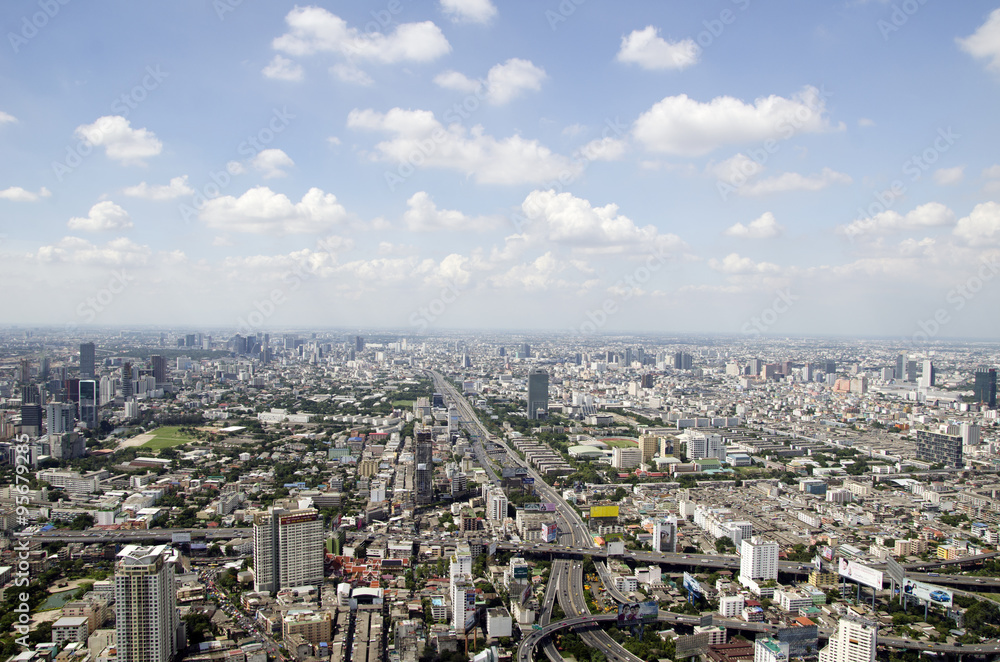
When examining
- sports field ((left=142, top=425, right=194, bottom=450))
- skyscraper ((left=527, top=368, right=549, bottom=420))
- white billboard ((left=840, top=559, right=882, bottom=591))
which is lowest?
white billboard ((left=840, top=559, right=882, bottom=591))

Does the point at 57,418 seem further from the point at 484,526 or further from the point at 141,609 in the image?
the point at 141,609

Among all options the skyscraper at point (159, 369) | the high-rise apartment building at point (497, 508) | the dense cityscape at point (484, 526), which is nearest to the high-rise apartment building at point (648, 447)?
the dense cityscape at point (484, 526)

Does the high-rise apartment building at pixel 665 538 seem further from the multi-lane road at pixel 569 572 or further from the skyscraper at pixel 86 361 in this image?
the skyscraper at pixel 86 361

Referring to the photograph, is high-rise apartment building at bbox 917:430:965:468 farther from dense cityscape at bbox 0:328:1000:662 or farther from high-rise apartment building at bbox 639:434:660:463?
high-rise apartment building at bbox 639:434:660:463

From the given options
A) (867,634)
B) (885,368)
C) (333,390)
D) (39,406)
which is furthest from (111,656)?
(885,368)

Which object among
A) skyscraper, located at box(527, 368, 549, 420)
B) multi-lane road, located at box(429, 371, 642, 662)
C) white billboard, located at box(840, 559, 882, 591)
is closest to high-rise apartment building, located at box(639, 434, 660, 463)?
multi-lane road, located at box(429, 371, 642, 662)

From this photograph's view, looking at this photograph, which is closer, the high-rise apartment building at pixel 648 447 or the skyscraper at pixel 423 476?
the skyscraper at pixel 423 476

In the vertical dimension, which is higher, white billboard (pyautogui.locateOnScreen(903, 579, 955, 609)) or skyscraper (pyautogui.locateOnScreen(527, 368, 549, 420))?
skyscraper (pyautogui.locateOnScreen(527, 368, 549, 420))

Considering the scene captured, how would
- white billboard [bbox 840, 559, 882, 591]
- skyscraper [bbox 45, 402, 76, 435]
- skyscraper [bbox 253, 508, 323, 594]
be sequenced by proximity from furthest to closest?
1. skyscraper [bbox 45, 402, 76, 435]
2. white billboard [bbox 840, 559, 882, 591]
3. skyscraper [bbox 253, 508, 323, 594]
